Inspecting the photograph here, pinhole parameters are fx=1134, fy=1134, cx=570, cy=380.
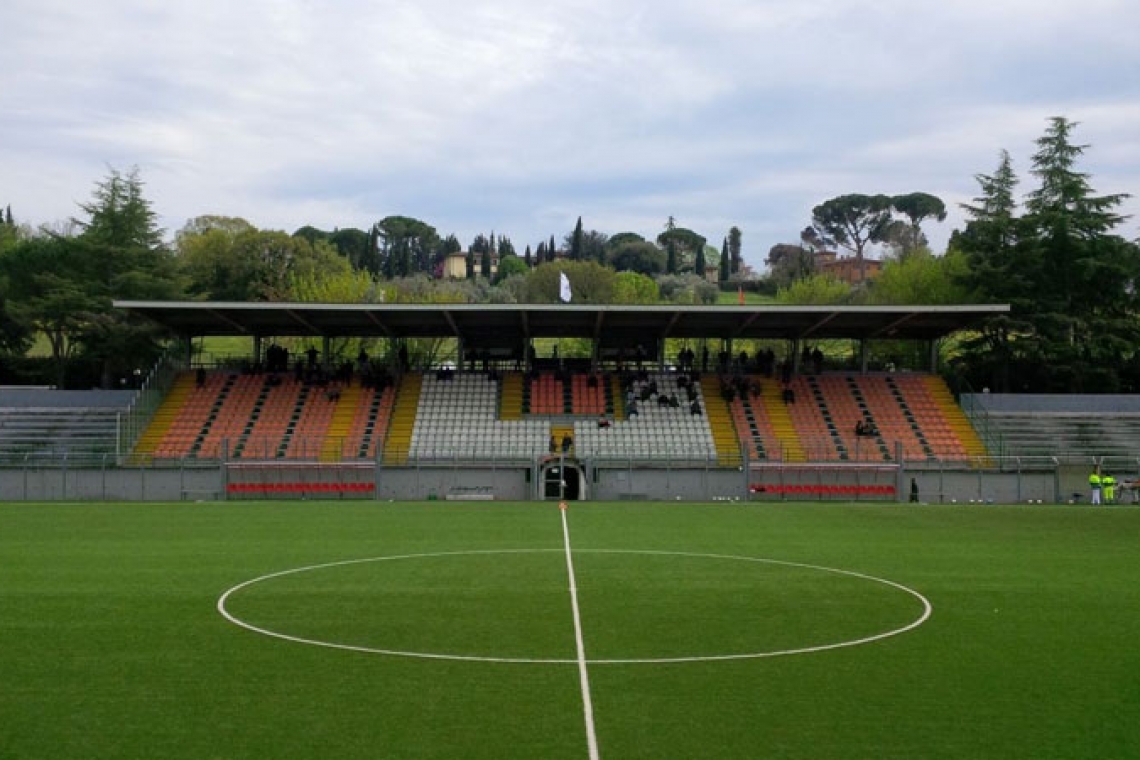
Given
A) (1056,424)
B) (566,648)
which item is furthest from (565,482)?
(566,648)

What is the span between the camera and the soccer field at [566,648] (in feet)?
36.9

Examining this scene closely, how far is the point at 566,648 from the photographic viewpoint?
50.4 feet

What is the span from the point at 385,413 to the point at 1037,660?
43764 mm

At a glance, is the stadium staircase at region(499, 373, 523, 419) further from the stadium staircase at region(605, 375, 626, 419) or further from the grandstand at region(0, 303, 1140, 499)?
the stadium staircase at region(605, 375, 626, 419)

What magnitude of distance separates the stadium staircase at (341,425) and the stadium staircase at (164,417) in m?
7.56

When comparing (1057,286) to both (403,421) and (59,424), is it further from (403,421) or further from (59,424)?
(59,424)

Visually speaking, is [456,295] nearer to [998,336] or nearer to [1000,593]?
[998,336]

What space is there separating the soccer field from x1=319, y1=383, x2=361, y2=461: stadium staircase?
2082 cm

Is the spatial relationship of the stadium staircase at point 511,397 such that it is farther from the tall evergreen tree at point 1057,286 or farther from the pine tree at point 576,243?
the pine tree at point 576,243

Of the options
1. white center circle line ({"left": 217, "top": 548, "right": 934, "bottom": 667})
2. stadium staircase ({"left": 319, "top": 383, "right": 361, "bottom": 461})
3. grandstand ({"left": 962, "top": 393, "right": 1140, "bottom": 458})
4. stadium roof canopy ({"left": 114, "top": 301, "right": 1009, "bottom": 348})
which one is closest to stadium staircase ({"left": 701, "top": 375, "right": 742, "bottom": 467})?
stadium roof canopy ({"left": 114, "top": 301, "right": 1009, "bottom": 348})

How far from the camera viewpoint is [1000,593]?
20.8 meters

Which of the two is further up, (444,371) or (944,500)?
(444,371)

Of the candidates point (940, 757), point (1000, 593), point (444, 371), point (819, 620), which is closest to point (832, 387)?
Answer: point (444, 371)

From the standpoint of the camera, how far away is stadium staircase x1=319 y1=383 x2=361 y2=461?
166 ft
